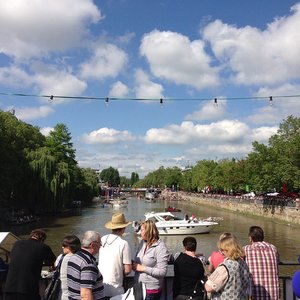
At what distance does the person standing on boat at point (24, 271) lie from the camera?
18.7 feet

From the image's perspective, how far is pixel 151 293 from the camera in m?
5.84

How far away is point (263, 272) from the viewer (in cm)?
612

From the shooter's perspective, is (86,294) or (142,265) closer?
(86,294)

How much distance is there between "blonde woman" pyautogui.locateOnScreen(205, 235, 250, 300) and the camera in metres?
5.08

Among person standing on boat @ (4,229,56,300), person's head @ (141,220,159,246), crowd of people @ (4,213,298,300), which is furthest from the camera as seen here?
person's head @ (141,220,159,246)

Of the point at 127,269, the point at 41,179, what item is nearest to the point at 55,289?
the point at 127,269

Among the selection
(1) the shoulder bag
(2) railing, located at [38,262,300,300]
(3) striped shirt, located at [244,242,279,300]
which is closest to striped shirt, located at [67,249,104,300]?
(1) the shoulder bag

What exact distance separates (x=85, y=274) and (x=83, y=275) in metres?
0.03

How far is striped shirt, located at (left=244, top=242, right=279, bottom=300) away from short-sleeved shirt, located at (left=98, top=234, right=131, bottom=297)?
67.8 inches

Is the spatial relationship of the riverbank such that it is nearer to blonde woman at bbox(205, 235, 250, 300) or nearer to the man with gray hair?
blonde woman at bbox(205, 235, 250, 300)

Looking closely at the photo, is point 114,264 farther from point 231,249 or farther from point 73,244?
point 231,249

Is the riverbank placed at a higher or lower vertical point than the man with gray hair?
lower

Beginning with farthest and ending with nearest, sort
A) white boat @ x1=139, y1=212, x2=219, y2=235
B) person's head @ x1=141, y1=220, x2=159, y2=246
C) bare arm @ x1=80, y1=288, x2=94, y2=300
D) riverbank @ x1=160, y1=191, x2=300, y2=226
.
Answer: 1. riverbank @ x1=160, y1=191, x2=300, y2=226
2. white boat @ x1=139, y1=212, x2=219, y2=235
3. person's head @ x1=141, y1=220, x2=159, y2=246
4. bare arm @ x1=80, y1=288, x2=94, y2=300

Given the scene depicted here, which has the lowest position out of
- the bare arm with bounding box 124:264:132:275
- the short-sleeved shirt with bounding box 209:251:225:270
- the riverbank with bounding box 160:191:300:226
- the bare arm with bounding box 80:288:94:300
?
the riverbank with bounding box 160:191:300:226
